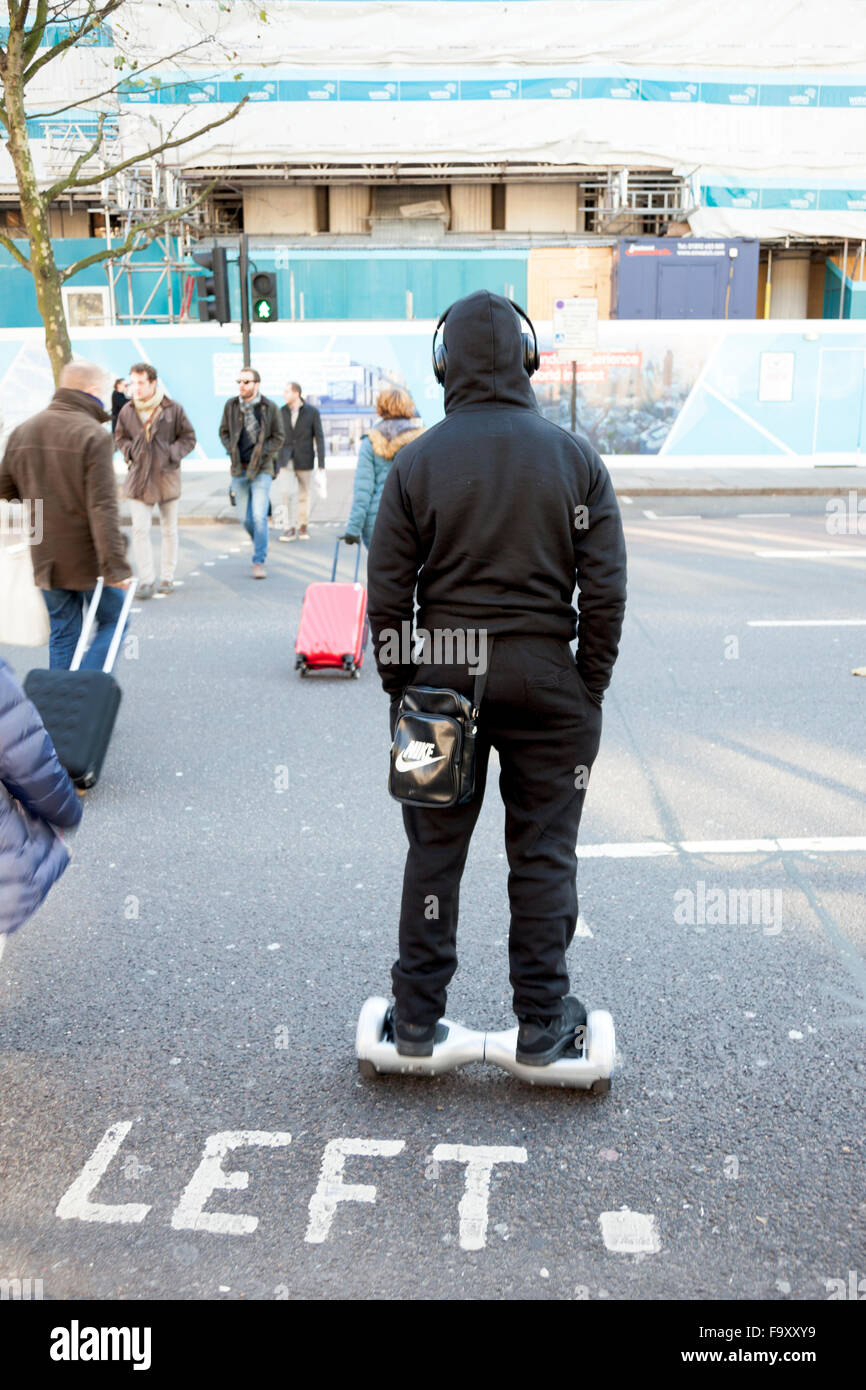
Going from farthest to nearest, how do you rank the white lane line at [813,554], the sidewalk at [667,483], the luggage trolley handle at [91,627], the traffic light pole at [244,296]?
1. the sidewalk at [667,483]
2. the traffic light pole at [244,296]
3. the white lane line at [813,554]
4. the luggage trolley handle at [91,627]

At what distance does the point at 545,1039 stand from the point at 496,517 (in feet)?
4.54

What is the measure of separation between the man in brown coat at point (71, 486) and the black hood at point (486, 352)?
3.58 meters

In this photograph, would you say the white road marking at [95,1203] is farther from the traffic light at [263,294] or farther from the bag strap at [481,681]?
the traffic light at [263,294]

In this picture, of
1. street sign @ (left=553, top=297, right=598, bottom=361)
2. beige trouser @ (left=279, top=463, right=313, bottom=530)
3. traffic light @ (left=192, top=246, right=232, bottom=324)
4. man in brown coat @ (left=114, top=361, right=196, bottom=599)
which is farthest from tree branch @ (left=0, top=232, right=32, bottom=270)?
street sign @ (left=553, top=297, right=598, bottom=361)

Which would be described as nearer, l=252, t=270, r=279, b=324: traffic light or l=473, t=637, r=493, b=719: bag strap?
l=473, t=637, r=493, b=719: bag strap

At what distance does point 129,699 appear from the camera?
752 cm

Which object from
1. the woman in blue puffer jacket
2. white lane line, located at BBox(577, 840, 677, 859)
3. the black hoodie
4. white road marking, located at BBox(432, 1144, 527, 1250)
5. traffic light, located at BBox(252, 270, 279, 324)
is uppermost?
traffic light, located at BBox(252, 270, 279, 324)

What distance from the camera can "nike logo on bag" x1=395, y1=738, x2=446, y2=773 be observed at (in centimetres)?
296

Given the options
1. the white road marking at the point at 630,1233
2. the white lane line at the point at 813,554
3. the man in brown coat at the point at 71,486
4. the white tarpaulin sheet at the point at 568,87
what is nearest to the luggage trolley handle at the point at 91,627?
the man in brown coat at the point at 71,486

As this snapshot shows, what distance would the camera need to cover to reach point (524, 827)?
3.13 meters

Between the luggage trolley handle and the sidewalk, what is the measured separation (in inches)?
374

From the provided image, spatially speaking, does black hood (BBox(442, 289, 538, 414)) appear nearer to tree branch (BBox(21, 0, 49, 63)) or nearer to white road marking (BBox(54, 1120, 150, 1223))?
white road marking (BBox(54, 1120, 150, 1223))

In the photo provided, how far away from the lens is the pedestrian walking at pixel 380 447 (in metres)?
7.59

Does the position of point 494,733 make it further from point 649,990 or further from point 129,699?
point 129,699
